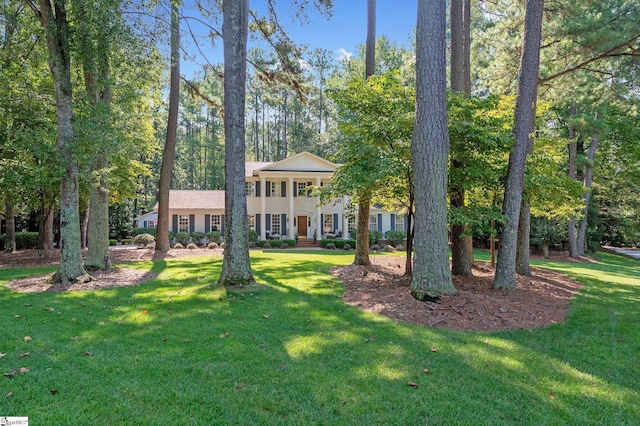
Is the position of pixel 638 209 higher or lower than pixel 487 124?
lower

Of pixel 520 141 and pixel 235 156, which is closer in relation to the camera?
pixel 520 141

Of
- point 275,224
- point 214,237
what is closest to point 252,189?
point 275,224

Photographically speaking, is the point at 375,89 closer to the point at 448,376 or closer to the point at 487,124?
the point at 487,124

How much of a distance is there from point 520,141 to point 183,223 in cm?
2346

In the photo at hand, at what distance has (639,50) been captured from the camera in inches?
361

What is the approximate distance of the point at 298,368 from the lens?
11.5 feet

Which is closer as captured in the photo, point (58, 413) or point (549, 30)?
point (58, 413)

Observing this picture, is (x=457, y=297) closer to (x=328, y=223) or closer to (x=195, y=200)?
(x=328, y=223)

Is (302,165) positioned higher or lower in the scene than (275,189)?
higher

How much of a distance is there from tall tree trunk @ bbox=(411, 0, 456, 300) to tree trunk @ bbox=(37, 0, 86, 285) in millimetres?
7195

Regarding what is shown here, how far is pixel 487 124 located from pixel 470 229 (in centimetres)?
229

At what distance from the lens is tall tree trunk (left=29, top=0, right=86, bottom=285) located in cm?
759

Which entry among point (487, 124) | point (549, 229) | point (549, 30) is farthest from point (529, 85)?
point (549, 229)

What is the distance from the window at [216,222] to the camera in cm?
2646
